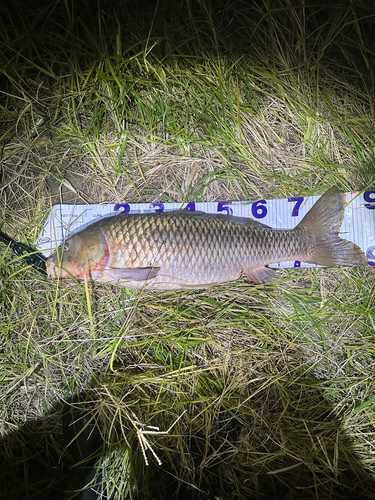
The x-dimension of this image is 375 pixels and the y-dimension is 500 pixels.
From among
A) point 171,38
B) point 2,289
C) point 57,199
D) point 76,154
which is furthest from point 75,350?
point 171,38

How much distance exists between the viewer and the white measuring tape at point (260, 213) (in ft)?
7.09

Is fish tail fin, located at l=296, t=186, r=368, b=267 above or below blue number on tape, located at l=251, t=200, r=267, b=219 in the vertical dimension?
below

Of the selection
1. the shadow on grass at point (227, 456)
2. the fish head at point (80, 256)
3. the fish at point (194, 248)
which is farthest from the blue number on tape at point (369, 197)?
the fish head at point (80, 256)

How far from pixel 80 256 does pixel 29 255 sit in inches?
17.6

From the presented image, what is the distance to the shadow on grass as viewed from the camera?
1940 mm

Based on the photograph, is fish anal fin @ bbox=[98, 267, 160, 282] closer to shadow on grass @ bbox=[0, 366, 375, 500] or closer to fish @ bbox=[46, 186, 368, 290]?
fish @ bbox=[46, 186, 368, 290]

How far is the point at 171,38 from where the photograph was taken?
2.14 metres

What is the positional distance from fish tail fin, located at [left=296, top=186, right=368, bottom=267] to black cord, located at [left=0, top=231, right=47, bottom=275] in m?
1.82

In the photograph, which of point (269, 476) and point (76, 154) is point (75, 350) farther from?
point (269, 476)

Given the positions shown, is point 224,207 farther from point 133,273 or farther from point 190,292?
point 133,273

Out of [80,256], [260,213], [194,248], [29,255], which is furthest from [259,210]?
[29,255]

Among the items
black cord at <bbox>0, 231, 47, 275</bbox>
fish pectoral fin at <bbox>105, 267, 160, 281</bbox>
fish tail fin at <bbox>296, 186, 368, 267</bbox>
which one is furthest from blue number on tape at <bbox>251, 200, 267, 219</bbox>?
black cord at <bbox>0, 231, 47, 275</bbox>

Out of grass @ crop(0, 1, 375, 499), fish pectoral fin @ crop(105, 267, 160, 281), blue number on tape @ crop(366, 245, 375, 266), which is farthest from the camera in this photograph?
blue number on tape @ crop(366, 245, 375, 266)

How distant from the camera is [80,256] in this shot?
1.90 m
